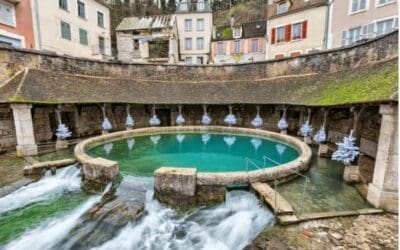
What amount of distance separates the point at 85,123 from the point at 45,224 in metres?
9.39

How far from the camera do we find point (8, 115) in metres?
9.79

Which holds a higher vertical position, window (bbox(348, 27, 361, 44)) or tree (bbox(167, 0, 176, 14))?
tree (bbox(167, 0, 176, 14))

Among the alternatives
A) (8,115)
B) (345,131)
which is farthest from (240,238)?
(8,115)

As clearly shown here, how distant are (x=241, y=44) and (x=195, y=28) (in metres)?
5.81

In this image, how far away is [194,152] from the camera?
9.84 metres

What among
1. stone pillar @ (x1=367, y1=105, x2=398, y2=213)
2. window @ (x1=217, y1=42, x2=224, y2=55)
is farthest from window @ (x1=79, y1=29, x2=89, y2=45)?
stone pillar @ (x1=367, y1=105, x2=398, y2=213)

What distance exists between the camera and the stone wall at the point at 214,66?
9.23 meters

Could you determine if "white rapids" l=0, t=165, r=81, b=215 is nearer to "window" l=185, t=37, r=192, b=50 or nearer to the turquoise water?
the turquoise water

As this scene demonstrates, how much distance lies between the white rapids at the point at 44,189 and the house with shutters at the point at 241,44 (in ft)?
66.2

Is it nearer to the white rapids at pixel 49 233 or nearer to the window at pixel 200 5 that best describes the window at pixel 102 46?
the window at pixel 200 5

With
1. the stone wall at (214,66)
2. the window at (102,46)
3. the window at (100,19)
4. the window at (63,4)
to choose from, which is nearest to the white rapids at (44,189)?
the stone wall at (214,66)

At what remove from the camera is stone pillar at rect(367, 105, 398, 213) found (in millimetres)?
4609

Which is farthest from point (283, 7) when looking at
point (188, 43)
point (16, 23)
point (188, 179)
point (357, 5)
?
point (16, 23)

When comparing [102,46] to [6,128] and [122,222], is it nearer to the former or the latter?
[6,128]
